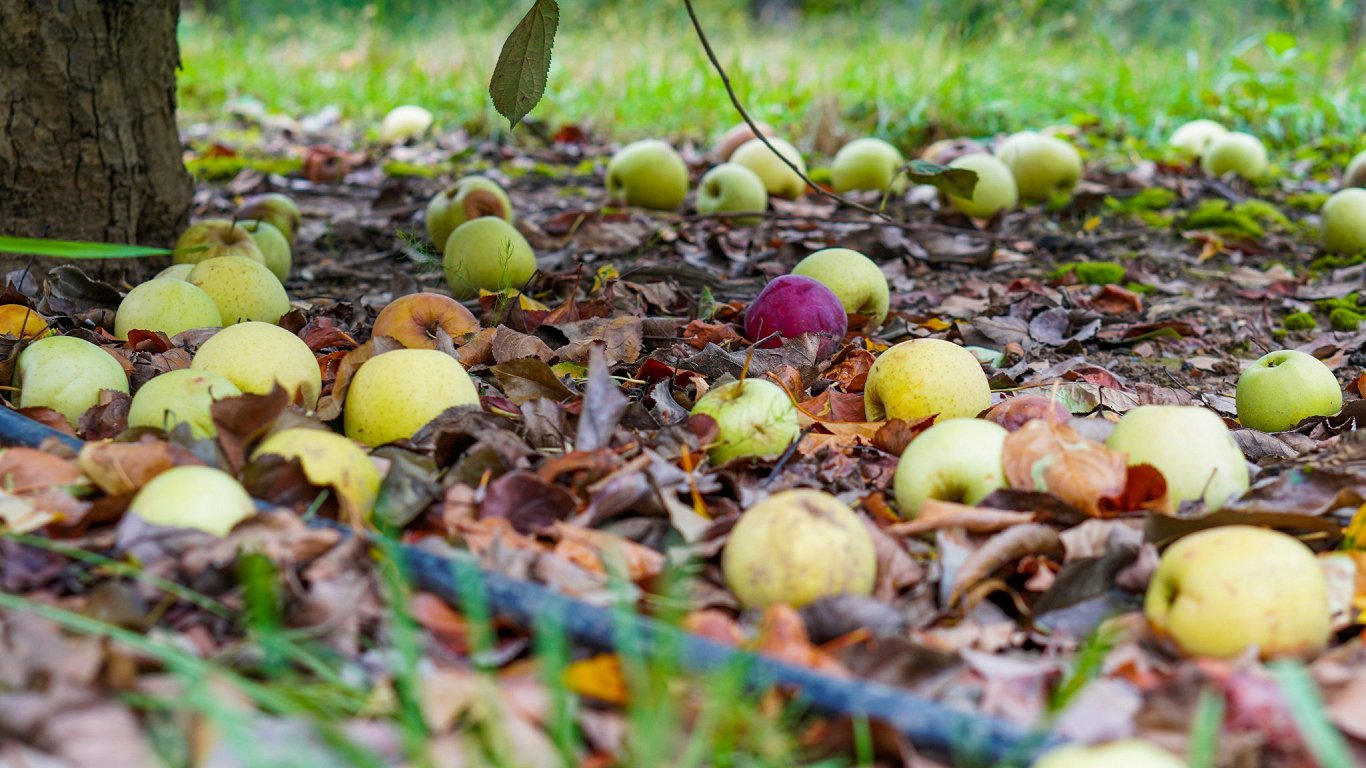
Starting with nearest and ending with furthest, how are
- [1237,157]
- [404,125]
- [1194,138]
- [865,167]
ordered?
[865,167]
[1237,157]
[1194,138]
[404,125]

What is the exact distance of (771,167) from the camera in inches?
211

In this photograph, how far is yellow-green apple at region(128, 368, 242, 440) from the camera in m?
2.08

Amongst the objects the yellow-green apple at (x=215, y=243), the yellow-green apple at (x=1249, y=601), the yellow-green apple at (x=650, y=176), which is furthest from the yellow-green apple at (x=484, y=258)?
the yellow-green apple at (x=1249, y=601)

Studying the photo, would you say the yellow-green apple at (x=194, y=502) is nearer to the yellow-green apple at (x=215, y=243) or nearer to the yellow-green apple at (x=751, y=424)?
the yellow-green apple at (x=751, y=424)

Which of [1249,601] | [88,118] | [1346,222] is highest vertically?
[88,118]

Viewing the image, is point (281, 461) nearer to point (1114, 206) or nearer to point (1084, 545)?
point (1084, 545)

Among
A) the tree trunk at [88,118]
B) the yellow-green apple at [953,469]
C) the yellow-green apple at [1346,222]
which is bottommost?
the yellow-green apple at [1346,222]

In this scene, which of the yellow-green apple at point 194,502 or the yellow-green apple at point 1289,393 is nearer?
the yellow-green apple at point 194,502

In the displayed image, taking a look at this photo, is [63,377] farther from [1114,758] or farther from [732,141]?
[732,141]

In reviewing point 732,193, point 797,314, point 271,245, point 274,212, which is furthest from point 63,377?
point 732,193

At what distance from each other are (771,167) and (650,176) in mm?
646

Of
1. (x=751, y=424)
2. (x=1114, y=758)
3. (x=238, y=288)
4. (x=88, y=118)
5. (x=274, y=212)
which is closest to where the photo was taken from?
(x=1114, y=758)

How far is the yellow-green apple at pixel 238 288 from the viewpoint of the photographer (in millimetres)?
3049

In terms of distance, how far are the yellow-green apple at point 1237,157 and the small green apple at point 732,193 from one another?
2.65 metres
